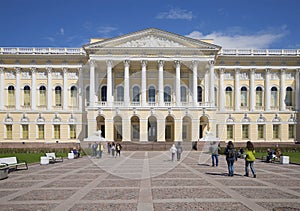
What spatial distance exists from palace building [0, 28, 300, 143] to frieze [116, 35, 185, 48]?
15 cm

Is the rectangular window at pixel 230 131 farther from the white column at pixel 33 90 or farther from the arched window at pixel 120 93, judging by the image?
the white column at pixel 33 90

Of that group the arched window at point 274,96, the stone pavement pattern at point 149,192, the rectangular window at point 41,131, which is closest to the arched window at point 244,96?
the arched window at point 274,96

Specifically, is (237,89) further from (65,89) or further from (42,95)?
(42,95)

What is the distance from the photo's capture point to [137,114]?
45625 millimetres

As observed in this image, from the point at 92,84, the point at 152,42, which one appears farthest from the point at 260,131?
the point at 92,84

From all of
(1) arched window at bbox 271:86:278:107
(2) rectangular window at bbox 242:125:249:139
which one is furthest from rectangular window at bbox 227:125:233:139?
(1) arched window at bbox 271:86:278:107

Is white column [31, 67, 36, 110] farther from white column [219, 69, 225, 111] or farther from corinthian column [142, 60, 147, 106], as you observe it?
white column [219, 69, 225, 111]

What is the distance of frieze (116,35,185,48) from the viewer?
46125 mm

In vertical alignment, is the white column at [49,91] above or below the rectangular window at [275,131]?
above

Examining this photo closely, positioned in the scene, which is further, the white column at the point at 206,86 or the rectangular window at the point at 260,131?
the rectangular window at the point at 260,131

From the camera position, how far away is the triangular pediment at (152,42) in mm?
45594

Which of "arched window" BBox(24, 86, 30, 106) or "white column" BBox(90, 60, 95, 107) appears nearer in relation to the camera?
"white column" BBox(90, 60, 95, 107)

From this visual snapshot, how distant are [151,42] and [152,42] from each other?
0.15 m

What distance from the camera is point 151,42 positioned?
1818 inches
